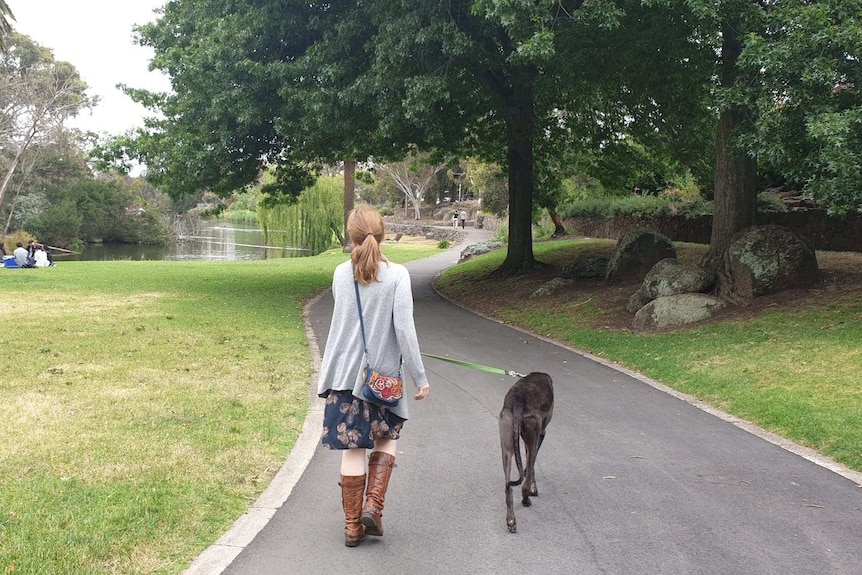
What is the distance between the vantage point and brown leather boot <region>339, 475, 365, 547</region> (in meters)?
4.34

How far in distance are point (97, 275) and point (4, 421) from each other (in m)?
19.7

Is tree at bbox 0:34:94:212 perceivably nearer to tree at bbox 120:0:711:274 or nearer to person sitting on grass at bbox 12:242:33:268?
person sitting on grass at bbox 12:242:33:268

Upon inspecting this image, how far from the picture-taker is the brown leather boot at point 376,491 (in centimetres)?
433

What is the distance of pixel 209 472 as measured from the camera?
17.8 ft

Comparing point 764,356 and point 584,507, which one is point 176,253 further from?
point 584,507

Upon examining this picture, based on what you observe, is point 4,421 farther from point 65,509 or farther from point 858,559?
point 858,559

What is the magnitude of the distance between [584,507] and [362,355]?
1891 millimetres

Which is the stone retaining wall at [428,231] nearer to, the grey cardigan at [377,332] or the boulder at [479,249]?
the boulder at [479,249]

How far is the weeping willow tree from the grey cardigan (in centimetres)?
4650

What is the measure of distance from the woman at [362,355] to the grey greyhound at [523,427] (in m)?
0.77

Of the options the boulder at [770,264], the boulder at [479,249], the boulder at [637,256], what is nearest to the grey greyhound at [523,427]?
the boulder at [770,264]

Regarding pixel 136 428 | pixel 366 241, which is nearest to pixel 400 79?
pixel 136 428

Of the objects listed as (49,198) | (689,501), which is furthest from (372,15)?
(49,198)

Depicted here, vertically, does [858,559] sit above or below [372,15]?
below
